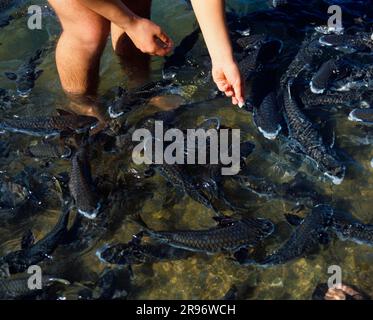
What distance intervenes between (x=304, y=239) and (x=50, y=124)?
2.52 m

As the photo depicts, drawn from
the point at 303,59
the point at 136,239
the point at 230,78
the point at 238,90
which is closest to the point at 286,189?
the point at 238,90

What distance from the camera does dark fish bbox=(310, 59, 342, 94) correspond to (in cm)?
491

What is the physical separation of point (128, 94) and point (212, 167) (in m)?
1.33

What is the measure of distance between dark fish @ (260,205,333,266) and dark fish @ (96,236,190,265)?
25.8 inches

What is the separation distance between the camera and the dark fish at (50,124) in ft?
15.2

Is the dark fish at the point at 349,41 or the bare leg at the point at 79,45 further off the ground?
the bare leg at the point at 79,45

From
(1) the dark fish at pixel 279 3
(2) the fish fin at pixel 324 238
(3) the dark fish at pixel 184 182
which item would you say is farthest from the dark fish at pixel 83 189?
(1) the dark fish at pixel 279 3

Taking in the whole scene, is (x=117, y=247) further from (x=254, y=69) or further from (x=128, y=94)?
(x=254, y=69)

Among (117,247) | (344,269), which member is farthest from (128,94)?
(344,269)

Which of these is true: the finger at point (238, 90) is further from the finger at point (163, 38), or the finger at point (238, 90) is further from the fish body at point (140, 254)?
the fish body at point (140, 254)

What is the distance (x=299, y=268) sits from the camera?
12.1ft

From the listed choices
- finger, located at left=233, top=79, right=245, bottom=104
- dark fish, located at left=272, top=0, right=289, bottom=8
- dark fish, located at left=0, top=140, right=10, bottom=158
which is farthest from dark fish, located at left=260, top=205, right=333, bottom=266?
dark fish, located at left=272, top=0, right=289, bottom=8

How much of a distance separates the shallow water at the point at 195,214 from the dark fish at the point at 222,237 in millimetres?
99

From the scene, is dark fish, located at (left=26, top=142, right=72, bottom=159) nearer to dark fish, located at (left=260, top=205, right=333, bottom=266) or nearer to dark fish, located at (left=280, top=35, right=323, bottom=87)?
dark fish, located at (left=260, top=205, right=333, bottom=266)
